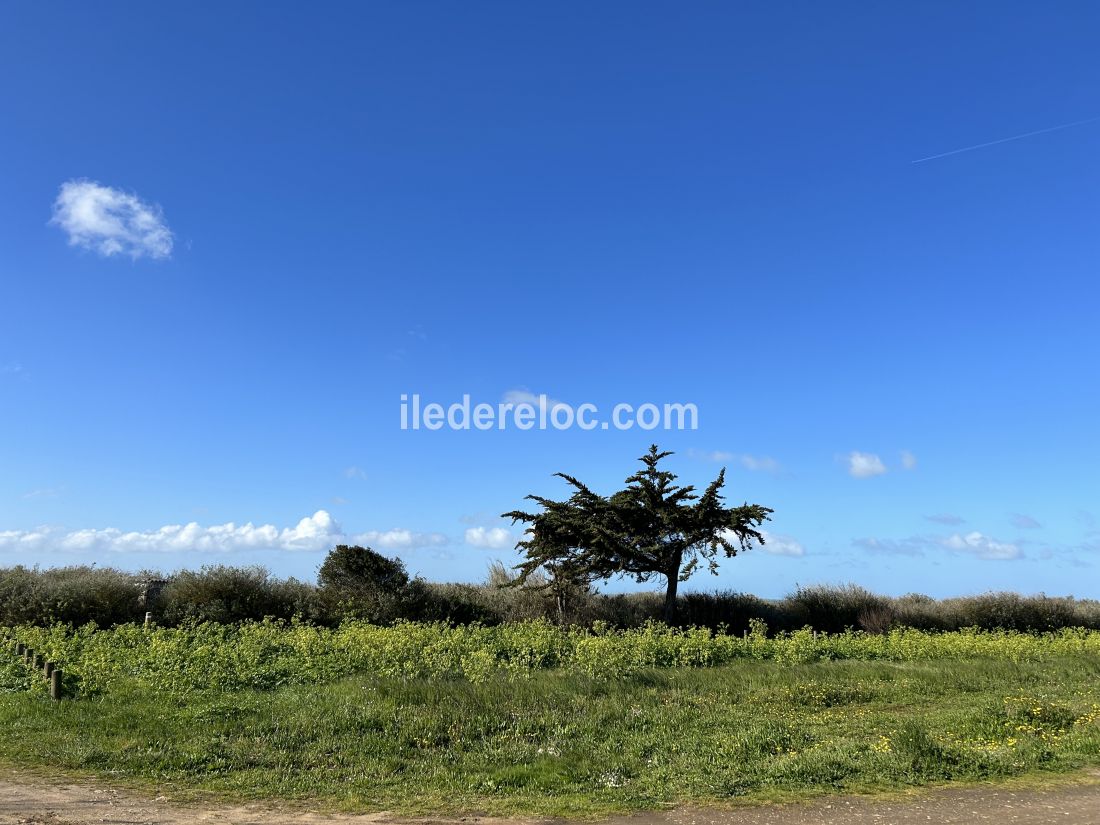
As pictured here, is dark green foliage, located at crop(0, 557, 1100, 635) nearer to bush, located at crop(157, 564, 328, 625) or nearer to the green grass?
bush, located at crop(157, 564, 328, 625)

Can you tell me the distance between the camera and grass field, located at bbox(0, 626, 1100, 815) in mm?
9438

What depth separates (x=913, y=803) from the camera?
8.47 metres

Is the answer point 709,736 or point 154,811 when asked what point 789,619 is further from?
point 154,811

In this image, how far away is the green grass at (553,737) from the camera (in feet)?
30.6

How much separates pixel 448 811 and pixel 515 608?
23212mm

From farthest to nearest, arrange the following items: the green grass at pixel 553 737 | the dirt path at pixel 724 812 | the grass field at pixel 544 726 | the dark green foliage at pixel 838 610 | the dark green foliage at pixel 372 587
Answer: the dark green foliage at pixel 838 610 → the dark green foliage at pixel 372 587 → the grass field at pixel 544 726 → the green grass at pixel 553 737 → the dirt path at pixel 724 812

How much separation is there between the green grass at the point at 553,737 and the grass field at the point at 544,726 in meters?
0.05

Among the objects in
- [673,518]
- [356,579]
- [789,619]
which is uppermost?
[673,518]

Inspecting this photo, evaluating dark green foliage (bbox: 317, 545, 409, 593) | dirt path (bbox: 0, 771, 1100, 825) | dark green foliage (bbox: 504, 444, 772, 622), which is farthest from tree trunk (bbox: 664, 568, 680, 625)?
dirt path (bbox: 0, 771, 1100, 825)

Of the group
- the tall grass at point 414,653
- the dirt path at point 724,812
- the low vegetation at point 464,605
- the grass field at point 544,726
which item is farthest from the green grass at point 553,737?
the low vegetation at point 464,605

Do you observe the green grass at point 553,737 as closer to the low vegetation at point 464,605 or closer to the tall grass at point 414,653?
the tall grass at point 414,653

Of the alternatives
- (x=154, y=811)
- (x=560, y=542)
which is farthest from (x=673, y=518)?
(x=154, y=811)

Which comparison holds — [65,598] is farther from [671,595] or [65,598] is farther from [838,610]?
[838,610]

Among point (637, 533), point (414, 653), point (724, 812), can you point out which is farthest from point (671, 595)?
point (724, 812)
